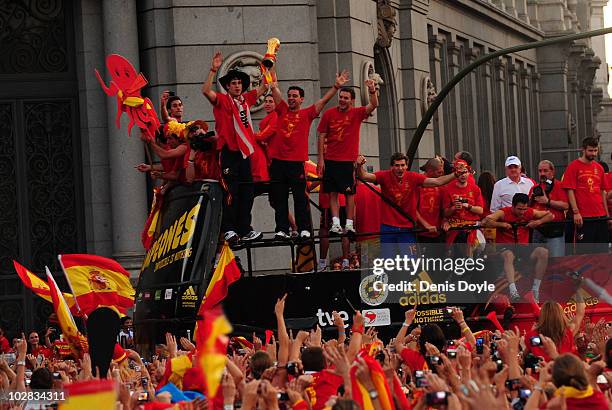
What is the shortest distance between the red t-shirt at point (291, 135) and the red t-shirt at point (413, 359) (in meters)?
5.23

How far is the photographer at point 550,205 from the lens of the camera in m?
18.3

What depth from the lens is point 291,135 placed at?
17484 millimetres

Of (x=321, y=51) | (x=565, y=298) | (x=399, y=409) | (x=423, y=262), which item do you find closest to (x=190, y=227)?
(x=423, y=262)

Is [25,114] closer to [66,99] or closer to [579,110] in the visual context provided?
[66,99]

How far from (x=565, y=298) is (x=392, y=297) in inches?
83.9

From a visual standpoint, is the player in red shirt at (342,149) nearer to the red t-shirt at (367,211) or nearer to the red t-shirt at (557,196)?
the red t-shirt at (367,211)

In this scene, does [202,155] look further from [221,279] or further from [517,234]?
[517,234]

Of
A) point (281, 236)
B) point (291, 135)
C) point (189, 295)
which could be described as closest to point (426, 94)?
point (291, 135)

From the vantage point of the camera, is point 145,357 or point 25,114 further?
point 25,114

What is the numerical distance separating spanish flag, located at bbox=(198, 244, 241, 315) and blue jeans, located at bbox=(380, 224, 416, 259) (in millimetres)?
2005

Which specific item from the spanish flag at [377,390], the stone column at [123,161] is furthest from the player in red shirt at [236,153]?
the stone column at [123,161]

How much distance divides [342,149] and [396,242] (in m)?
1.16

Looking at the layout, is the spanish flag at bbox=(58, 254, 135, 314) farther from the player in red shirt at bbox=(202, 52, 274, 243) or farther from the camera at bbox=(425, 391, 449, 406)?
the camera at bbox=(425, 391, 449, 406)

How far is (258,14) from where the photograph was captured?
26.0m
